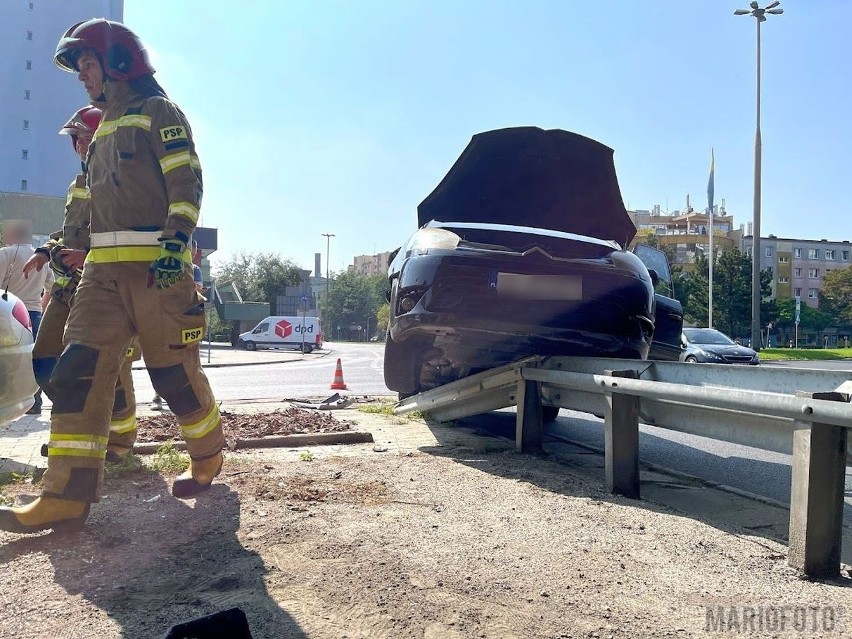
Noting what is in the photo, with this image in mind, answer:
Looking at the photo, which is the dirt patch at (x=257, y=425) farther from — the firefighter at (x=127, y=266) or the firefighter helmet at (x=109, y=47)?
the firefighter helmet at (x=109, y=47)

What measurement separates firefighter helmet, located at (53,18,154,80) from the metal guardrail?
2803 mm

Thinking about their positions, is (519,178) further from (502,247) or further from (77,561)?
(77,561)

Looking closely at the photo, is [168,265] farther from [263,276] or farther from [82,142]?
[263,276]

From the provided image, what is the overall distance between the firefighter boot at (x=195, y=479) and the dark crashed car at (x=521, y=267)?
5.18 feet

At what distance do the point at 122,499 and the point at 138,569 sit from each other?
1068mm

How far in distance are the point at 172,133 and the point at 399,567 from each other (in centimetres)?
215

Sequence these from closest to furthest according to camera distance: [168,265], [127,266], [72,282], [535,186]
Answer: [168,265] < [127,266] < [72,282] < [535,186]

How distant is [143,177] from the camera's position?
3211 mm

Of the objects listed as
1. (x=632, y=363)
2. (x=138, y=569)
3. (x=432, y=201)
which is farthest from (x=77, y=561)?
(x=432, y=201)

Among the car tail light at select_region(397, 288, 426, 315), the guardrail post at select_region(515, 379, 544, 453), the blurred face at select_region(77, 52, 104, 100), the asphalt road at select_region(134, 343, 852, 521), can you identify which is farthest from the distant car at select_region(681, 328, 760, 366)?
the blurred face at select_region(77, 52, 104, 100)

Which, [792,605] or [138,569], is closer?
[792,605]

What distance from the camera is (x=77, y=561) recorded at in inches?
99.6

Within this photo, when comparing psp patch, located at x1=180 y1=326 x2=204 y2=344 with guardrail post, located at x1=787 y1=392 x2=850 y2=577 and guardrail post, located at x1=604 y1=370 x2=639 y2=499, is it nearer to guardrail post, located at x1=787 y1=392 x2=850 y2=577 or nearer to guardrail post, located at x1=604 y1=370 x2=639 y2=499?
guardrail post, located at x1=604 y1=370 x2=639 y2=499

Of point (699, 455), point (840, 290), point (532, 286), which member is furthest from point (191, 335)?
point (840, 290)
